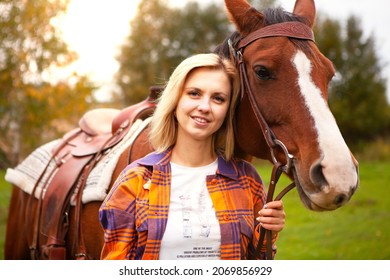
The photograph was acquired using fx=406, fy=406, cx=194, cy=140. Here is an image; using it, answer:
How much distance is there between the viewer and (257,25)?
1.84 meters

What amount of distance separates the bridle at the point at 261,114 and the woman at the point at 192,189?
0.16ft

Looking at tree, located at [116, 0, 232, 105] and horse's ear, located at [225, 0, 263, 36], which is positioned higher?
tree, located at [116, 0, 232, 105]

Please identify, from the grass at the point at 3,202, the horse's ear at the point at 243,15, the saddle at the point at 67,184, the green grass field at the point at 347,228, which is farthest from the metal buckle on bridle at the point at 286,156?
the grass at the point at 3,202

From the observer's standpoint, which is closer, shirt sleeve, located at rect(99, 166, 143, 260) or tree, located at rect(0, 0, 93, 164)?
shirt sleeve, located at rect(99, 166, 143, 260)

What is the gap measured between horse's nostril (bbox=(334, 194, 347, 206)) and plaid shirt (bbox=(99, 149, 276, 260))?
1.28 feet

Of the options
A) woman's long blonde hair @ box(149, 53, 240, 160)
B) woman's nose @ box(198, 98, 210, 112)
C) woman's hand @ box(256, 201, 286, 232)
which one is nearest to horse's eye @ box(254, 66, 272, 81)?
woman's long blonde hair @ box(149, 53, 240, 160)

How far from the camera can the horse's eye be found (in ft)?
5.49

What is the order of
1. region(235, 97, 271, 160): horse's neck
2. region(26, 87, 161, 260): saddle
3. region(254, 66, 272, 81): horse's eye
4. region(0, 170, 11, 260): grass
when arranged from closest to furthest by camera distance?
region(254, 66, 272, 81): horse's eye → region(235, 97, 271, 160): horse's neck → region(26, 87, 161, 260): saddle → region(0, 170, 11, 260): grass

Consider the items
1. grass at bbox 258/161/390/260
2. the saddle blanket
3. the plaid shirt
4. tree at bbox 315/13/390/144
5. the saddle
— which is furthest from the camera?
tree at bbox 315/13/390/144

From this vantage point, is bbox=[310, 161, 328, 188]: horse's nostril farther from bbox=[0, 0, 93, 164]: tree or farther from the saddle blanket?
bbox=[0, 0, 93, 164]: tree
